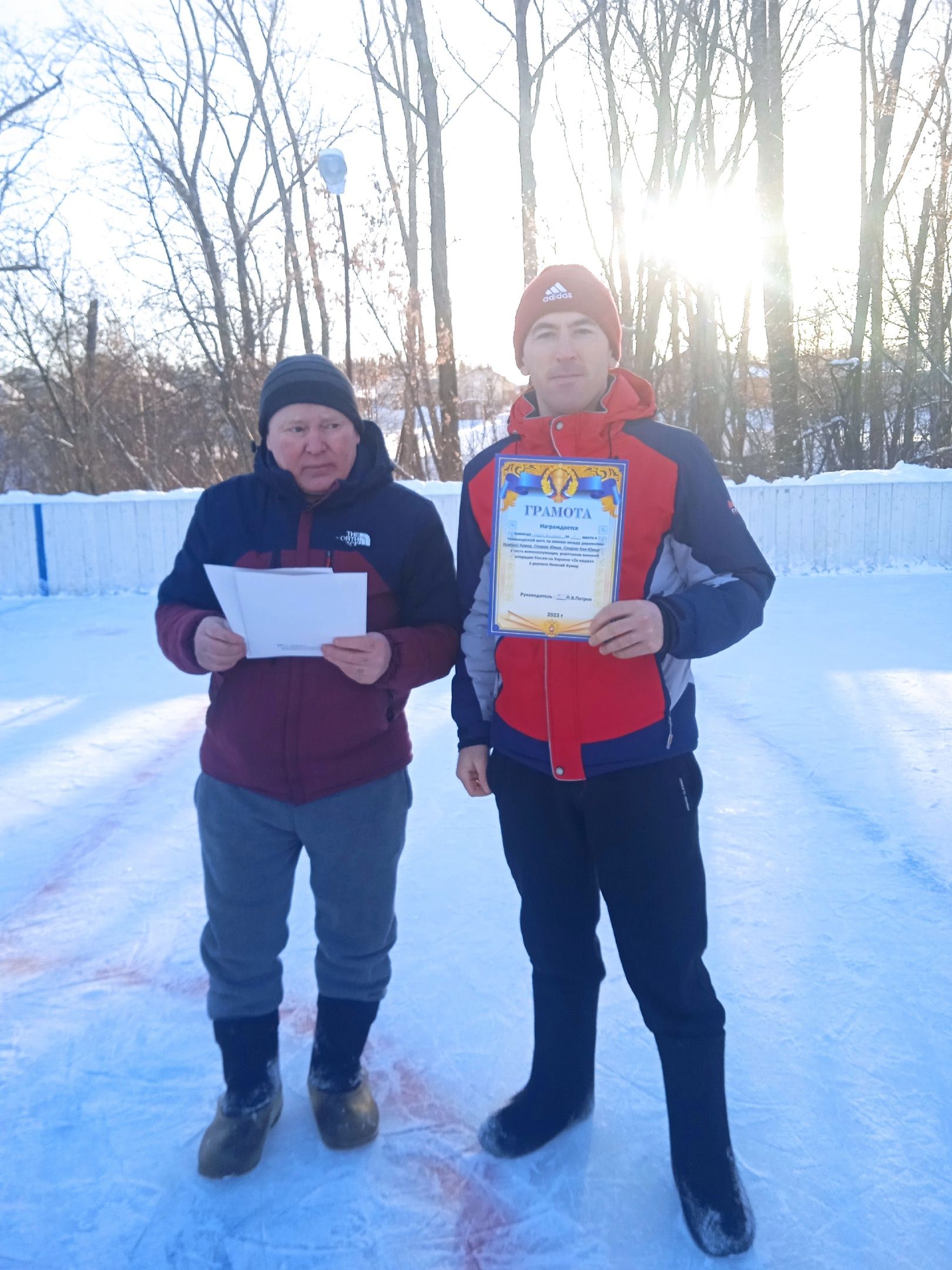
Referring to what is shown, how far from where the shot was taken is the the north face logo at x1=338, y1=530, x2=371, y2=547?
5.91 ft

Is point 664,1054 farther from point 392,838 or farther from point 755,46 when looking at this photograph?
point 755,46

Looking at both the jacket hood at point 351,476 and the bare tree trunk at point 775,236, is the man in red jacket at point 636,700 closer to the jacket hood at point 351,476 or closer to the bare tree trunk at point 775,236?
the jacket hood at point 351,476

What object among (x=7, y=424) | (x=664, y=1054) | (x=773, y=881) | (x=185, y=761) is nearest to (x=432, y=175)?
(x=7, y=424)

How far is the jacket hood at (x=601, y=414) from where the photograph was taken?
156 cm

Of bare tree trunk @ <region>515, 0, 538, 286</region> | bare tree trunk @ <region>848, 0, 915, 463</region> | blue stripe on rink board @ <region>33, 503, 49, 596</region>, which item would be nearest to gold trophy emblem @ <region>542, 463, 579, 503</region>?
blue stripe on rink board @ <region>33, 503, 49, 596</region>

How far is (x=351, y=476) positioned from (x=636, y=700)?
0.70 meters

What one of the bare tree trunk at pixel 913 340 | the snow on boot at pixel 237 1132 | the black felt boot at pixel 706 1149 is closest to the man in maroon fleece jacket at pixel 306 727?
the snow on boot at pixel 237 1132

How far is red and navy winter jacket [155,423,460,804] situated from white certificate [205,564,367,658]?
9 cm

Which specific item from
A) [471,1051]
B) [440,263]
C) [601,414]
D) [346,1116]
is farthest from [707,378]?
[346,1116]

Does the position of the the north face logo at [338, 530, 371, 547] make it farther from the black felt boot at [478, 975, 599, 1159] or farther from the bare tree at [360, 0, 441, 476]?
the bare tree at [360, 0, 441, 476]

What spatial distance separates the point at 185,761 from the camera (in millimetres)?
4387

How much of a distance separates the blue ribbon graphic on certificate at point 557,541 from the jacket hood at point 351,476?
1.11ft

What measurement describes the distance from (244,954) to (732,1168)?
0.99 meters

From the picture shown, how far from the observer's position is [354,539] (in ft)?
5.92
